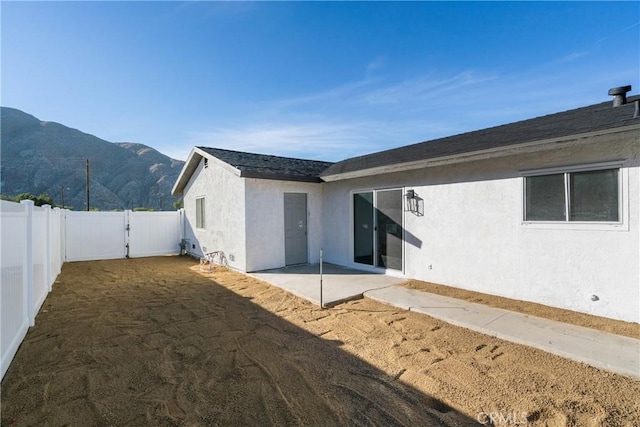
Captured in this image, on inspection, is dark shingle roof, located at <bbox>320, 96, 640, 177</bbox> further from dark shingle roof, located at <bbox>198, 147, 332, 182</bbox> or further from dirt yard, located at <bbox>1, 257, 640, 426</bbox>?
dirt yard, located at <bbox>1, 257, 640, 426</bbox>

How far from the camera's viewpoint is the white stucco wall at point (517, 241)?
4.24m

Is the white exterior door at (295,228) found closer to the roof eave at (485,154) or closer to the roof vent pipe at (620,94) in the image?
the roof eave at (485,154)

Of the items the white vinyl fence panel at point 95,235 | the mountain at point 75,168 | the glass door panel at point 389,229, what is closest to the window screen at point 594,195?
the glass door panel at point 389,229

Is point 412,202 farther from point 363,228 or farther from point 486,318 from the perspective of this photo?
point 486,318

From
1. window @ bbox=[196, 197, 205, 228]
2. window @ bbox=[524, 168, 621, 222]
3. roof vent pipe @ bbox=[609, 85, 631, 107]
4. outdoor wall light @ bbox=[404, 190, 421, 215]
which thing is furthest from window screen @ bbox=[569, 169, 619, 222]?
window @ bbox=[196, 197, 205, 228]

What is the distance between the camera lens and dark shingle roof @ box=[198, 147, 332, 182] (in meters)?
8.34

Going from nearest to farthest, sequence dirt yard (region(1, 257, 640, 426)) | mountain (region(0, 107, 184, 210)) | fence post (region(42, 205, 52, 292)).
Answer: dirt yard (region(1, 257, 640, 426))
fence post (region(42, 205, 52, 292))
mountain (region(0, 107, 184, 210))

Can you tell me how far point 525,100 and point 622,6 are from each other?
3.48 meters

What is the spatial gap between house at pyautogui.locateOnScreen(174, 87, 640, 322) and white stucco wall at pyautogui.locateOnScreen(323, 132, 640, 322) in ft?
0.06

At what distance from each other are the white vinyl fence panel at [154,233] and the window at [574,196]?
13.7 m

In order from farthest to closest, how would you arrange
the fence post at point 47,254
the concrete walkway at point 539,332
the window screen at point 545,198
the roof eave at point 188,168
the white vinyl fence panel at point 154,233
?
the white vinyl fence panel at point 154,233 → the roof eave at point 188,168 → the fence post at point 47,254 → the window screen at point 545,198 → the concrete walkway at point 539,332

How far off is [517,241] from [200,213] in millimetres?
10899

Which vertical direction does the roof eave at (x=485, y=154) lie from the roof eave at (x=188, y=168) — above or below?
below

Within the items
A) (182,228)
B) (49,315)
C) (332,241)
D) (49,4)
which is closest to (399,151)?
(332,241)
